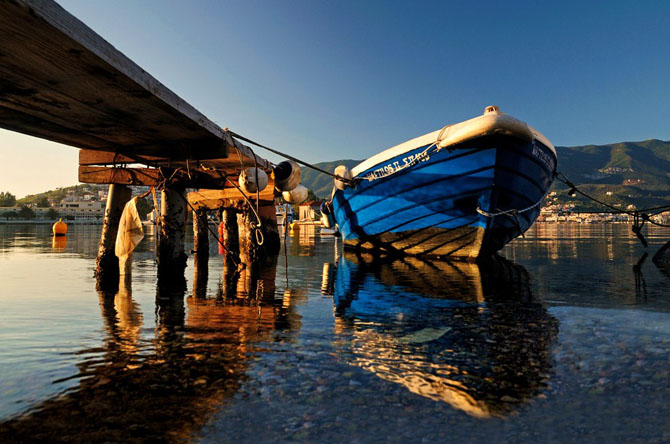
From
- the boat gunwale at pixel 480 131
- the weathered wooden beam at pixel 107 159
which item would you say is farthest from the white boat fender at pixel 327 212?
the weathered wooden beam at pixel 107 159

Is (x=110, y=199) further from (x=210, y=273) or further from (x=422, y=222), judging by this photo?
(x=422, y=222)

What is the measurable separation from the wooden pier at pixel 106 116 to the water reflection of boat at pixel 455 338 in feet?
12.1

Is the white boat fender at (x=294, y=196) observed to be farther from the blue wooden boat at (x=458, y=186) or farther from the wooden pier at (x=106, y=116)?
the blue wooden boat at (x=458, y=186)

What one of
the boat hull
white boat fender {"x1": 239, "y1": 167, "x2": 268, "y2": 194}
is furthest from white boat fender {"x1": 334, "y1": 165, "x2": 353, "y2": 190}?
white boat fender {"x1": 239, "y1": 167, "x2": 268, "y2": 194}

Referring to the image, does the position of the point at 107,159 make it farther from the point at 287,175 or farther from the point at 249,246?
the point at 249,246

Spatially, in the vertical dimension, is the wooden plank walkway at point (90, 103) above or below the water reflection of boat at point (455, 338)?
above

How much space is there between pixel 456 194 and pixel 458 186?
28 centimetres

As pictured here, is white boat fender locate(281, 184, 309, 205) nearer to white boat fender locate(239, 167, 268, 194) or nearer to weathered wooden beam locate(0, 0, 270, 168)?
white boat fender locate(239, 167, 268, 194)

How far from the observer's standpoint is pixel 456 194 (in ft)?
39.7

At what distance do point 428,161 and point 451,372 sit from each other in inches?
365

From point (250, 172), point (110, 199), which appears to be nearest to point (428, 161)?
point (250, 172)

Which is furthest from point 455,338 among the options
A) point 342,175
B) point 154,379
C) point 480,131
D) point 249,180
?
point 342,175

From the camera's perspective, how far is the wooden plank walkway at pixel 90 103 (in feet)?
11.3

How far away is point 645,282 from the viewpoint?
916 cm
